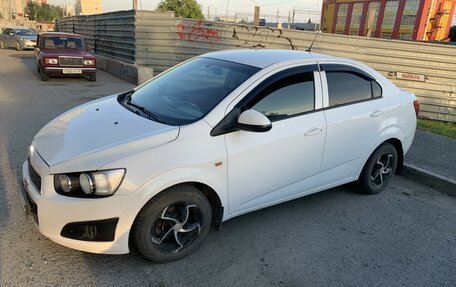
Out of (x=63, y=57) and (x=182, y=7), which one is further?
(x=182, y=7)

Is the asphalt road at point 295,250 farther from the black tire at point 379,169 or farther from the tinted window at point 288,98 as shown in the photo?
the tinted window at point 288,98

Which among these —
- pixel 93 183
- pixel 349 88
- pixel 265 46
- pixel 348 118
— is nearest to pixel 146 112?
pixel 93 183

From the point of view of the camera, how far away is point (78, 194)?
262 centimetres

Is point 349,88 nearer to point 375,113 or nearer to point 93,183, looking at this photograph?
point 375,113

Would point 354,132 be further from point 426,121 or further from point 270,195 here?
point 426,121

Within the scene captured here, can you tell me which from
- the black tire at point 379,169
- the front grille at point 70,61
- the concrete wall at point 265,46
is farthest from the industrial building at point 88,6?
the black tire at point 379,169

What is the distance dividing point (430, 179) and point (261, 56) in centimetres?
306

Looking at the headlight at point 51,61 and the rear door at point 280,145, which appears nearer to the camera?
the rear door at point 280,145

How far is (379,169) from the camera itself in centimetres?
452

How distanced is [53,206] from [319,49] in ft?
32.5

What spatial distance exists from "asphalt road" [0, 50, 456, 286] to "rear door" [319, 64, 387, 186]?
1.57 feet

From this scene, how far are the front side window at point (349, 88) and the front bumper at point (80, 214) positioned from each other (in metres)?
2.34

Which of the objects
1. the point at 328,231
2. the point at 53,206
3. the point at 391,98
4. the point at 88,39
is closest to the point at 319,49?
the point at 391,98

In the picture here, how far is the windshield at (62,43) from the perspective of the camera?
41.0ft
